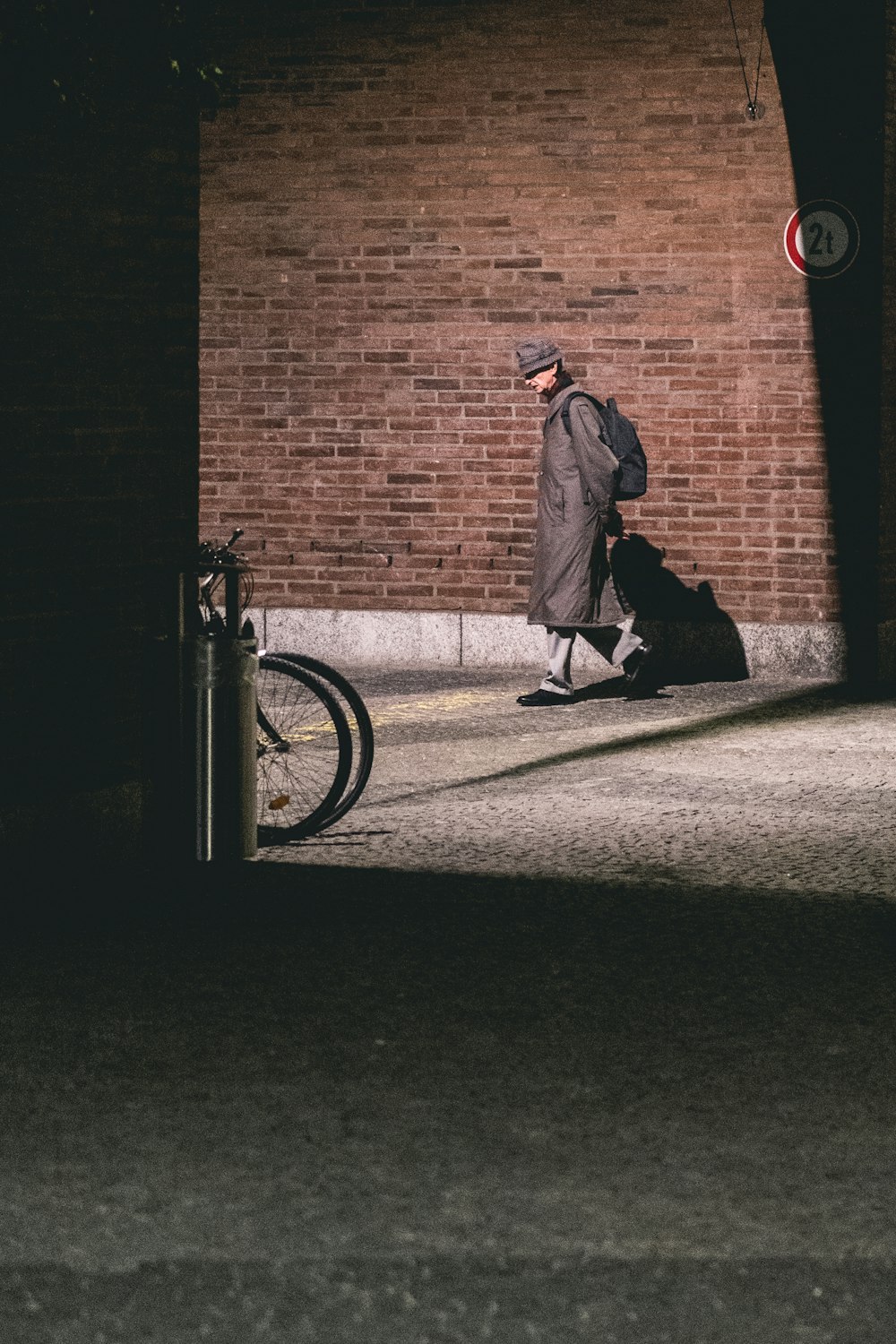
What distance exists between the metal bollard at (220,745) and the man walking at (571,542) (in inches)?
205

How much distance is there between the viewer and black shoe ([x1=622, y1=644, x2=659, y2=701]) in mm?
13023

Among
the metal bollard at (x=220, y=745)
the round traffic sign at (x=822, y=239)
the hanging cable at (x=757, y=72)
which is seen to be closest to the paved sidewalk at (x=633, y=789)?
the metal bollard at (x=220, y=745)

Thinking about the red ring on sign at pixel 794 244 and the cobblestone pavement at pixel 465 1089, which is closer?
the cobblestone pavement at pixel 465 1089

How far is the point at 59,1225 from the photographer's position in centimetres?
439

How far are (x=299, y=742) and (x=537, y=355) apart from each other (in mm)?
4862

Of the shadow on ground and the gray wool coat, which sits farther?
the gray wool coat

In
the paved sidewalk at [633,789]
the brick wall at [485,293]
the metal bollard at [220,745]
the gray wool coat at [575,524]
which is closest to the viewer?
the metal bollard at [220,745]

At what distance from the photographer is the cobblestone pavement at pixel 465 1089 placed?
4074 millimetres

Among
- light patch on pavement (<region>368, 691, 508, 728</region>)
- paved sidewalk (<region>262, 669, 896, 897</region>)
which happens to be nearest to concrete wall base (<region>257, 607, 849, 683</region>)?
paved sidewalk (<region>262, 669, 896, 897</region>)

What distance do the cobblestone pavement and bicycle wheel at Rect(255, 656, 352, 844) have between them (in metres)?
0.16

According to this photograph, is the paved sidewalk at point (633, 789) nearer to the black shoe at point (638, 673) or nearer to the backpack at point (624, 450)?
the black shoe at point (638, 673)

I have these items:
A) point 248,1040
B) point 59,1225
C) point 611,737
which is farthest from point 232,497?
point 59,1225

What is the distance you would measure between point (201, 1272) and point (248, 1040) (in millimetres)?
1558

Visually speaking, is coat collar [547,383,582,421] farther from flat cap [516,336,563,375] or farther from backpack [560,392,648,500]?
flat cap [516,336,563,375]
